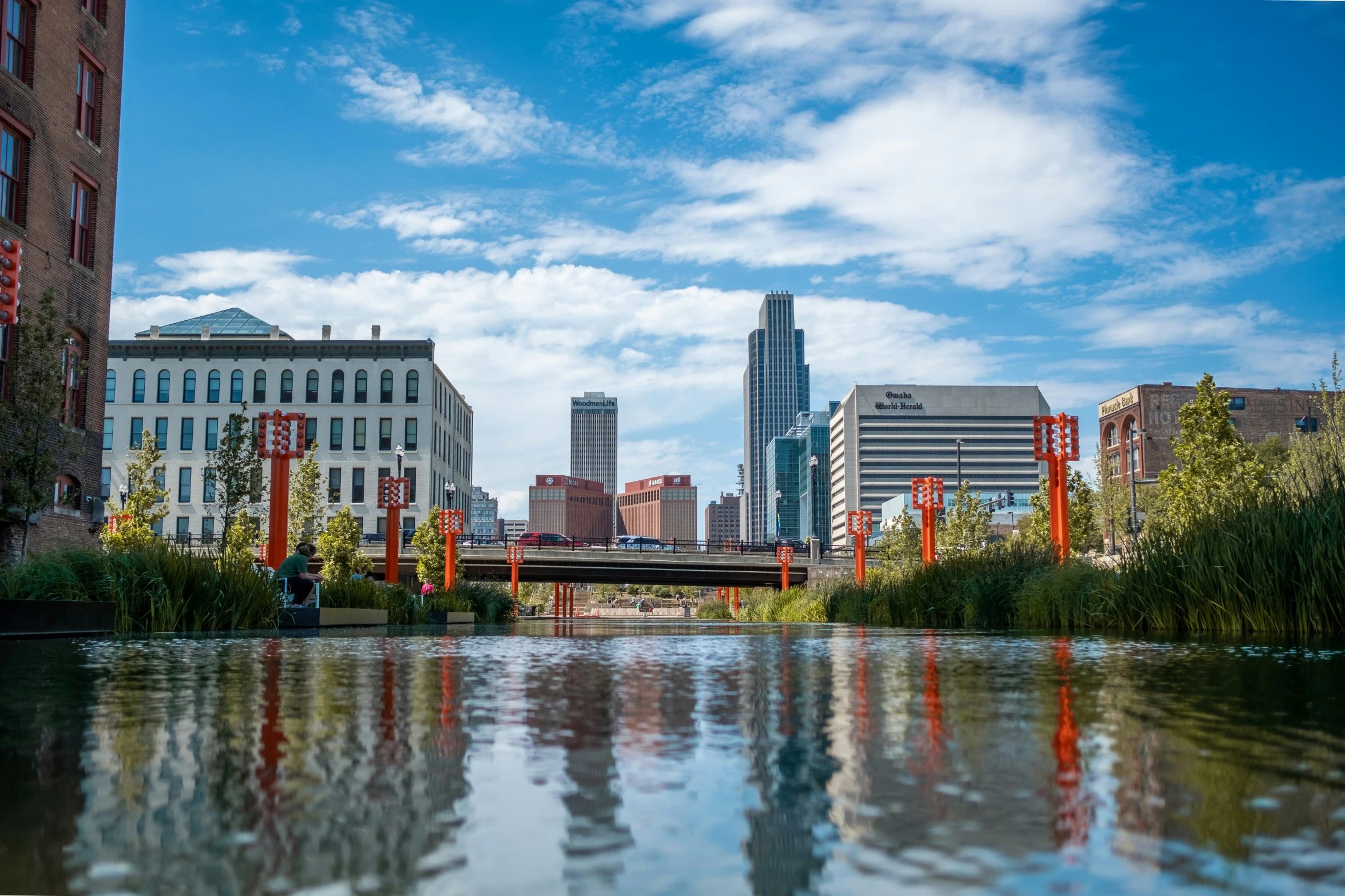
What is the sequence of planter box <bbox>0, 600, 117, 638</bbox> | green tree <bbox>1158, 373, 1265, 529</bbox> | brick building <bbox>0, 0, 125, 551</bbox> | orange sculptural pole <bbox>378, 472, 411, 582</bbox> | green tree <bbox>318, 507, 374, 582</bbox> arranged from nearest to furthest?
planter box <bbox>0, 600, 117, 638</bbox>
brick building <bbox>0, 0, 125, 551</bbox>
green tree <bbox>1158, 373, 1265, 529</bbox>
orange sculptural pole <bbox>378, 472, 411, 582</bbox>
green tree <bbox>318, 507, 374, 582</bbox>

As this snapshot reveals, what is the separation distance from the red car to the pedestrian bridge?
1.34 m

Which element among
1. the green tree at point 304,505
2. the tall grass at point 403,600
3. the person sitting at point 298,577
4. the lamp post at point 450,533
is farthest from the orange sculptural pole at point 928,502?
the green tree at point 304,505

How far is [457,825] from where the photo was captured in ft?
4.25

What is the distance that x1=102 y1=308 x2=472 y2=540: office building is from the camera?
83000 mm

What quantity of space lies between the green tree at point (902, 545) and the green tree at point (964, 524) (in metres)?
1.20

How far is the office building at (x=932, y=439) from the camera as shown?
19300 centimetres

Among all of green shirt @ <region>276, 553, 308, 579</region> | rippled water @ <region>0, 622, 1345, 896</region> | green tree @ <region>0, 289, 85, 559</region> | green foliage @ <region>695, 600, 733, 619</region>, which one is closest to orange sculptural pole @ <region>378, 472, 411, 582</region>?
green tree @ <region>0, 289, 85, 559</region>

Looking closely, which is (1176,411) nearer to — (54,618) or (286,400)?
(286,400)

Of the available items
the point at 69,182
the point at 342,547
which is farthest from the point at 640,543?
the point at 69,182

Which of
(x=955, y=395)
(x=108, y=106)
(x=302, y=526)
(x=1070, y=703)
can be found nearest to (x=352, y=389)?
(x=302, y=526)

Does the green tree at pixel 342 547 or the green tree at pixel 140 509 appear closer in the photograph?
the green tree at pixel 140 509

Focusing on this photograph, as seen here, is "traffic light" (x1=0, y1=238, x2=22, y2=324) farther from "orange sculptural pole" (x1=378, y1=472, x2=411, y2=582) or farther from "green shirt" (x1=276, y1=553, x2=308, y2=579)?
"orange sculptural pole" (x1=378, y1=472, x2=411, y2=582)

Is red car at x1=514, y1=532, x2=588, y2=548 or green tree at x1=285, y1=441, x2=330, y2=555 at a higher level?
green tree at x1=285, y1=441, x2=330, y2=555

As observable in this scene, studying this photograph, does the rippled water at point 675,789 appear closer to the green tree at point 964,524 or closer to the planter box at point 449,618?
the planter box at point 449,618
